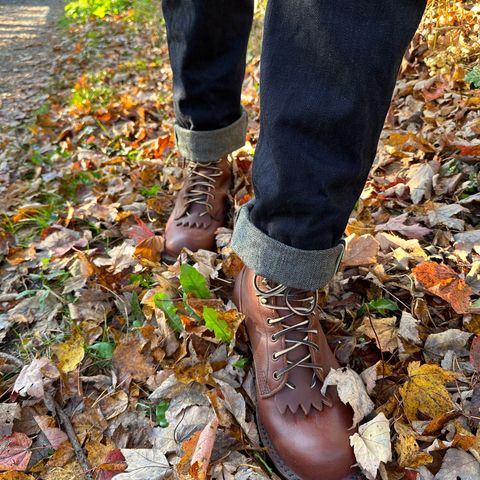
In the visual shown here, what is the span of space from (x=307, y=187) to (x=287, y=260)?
0.68 ft

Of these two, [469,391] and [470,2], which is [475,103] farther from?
[469,391]

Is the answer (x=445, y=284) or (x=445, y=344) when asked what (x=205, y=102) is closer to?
(x=445, y=284)

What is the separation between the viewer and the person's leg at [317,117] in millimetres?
855

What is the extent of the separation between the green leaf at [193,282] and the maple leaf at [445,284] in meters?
0.67

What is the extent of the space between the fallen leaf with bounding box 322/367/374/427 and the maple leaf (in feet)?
1.29

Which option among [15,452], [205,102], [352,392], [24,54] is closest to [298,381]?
[352,392]

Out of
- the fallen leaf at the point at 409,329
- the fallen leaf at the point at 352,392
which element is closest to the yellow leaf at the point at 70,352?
the fallen leaf at the point at 352,392

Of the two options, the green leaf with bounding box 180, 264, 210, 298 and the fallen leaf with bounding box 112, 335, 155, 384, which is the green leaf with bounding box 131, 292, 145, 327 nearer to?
the fallen leaf with bounding box 112, 335, 155, 384

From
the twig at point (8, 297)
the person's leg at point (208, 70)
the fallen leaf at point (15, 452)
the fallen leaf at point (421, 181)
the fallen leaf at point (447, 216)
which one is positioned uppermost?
the person's leg at point (208, 70)

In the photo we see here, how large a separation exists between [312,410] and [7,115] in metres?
3.78

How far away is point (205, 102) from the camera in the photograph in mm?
1647

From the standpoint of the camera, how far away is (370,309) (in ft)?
4.62

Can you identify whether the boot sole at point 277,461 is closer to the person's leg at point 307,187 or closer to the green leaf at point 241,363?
the person's leg at point 307,187

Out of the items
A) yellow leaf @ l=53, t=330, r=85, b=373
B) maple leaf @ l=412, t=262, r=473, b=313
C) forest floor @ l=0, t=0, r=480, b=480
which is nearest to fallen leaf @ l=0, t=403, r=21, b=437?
forest floor @ l=0, t=0, r=480, b=480
